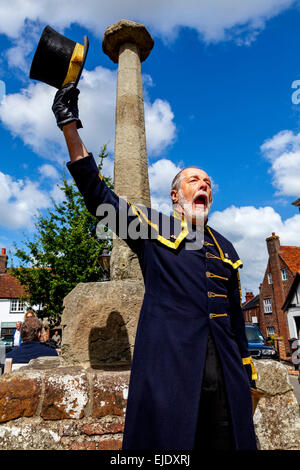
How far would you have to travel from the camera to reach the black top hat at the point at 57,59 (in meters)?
1.55

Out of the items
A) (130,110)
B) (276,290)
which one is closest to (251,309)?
(276,290)

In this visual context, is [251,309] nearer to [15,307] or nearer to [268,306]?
[268,306]

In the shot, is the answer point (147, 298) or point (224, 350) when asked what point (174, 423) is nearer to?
point (224, 350)

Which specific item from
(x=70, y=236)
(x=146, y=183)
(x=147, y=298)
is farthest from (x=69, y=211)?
(x=147, y=298)

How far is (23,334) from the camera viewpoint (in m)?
4.75

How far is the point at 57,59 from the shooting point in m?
1.56

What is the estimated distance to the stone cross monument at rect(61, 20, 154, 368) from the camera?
2.53m

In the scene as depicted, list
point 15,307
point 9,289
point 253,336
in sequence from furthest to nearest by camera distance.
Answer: point 9,289
point 15,307
point 253,336

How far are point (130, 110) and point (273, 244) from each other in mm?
25957

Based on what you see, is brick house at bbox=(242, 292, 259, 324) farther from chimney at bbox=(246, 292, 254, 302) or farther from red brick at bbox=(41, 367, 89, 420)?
red brick at bbox=(41, 367, 89, 420)

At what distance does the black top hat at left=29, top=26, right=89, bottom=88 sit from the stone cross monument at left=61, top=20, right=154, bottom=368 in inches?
62.2

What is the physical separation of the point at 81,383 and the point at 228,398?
1004 mm

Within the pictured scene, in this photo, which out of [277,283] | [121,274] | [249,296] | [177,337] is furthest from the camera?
[249,296]

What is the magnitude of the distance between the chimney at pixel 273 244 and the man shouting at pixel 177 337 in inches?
1122
